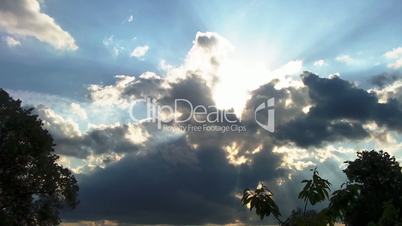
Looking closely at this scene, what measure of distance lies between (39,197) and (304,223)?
113 ft

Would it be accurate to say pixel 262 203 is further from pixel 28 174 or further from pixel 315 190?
pixel 28 174

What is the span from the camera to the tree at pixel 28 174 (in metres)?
42.3

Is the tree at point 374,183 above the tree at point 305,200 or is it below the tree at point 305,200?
above

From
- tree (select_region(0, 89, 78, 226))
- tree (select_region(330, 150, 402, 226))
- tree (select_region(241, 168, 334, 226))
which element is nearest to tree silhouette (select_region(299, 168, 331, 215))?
tree (select_region(241, 168, 334, 226))

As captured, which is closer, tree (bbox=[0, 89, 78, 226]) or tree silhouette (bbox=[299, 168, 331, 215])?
tree silhouette (bbox=[299, 168, 331, 215])

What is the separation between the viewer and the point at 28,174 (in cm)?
4331

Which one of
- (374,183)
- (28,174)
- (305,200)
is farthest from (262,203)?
(374,183)

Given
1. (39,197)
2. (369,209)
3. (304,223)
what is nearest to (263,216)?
A: (304,223)

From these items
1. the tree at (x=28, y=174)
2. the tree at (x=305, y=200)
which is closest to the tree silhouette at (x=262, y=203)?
the tree at (x=305, y=200)

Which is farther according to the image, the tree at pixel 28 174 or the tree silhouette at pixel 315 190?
the tree at pixel 28 174

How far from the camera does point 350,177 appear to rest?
7162cm

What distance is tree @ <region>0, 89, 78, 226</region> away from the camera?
42.3 meters

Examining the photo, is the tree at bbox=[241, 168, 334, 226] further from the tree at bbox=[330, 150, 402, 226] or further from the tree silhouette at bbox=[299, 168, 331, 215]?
the tree at bbox=[330, 150, 402, 226]

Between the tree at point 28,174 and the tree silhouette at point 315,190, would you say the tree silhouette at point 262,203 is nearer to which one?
the tree silhouette at point 315,190
